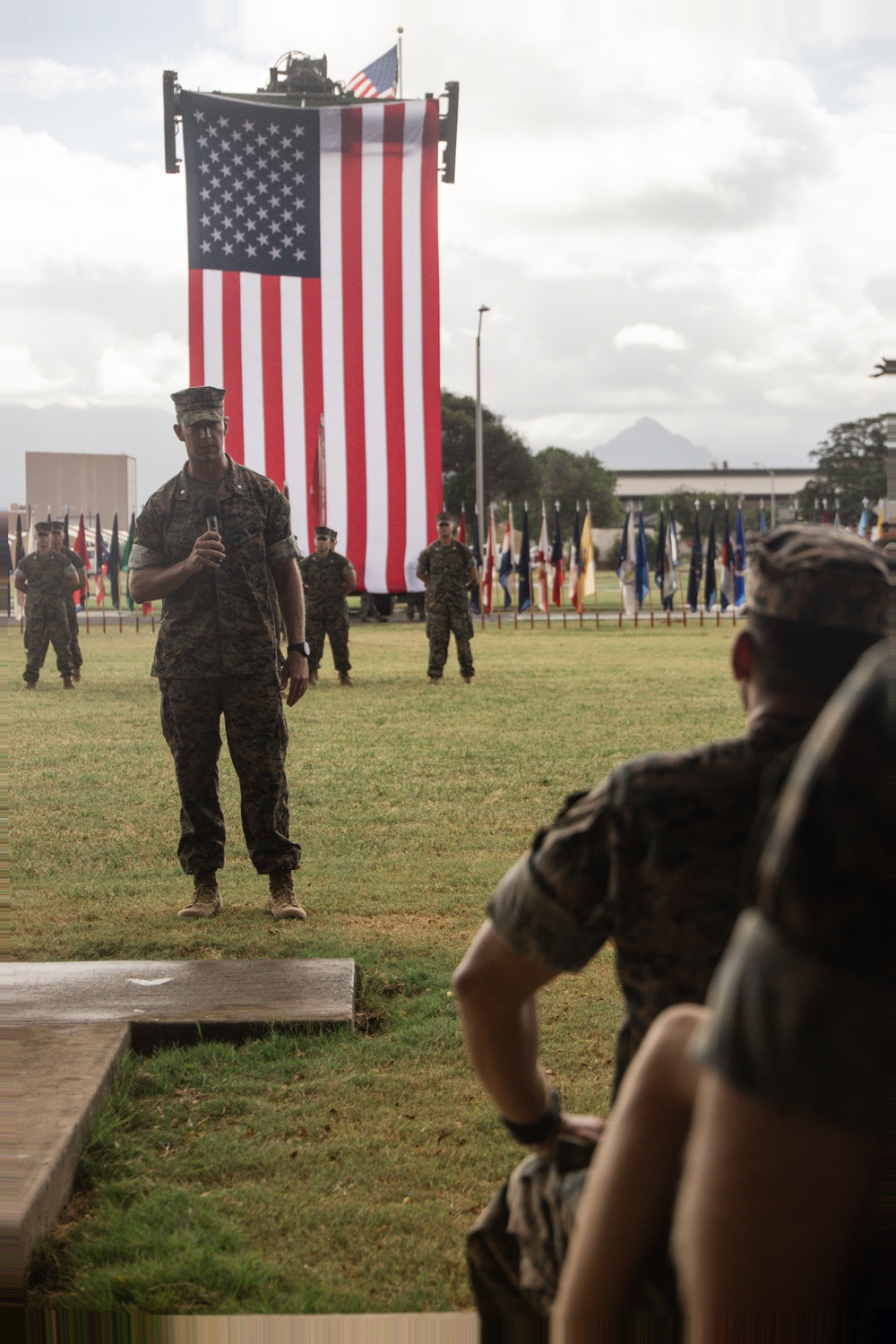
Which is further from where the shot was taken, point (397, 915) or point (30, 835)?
point (30, 835)

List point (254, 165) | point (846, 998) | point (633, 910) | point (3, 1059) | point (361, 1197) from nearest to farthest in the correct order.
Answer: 1. point (846, 998)
2. point (633, 910)
3. point (3, 1059)
4. point (361, 1197)
5. point (254, 165)

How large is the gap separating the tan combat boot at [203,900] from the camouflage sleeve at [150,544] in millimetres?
1269

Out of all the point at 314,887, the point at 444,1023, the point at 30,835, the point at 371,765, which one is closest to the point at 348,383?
the point at 371,765

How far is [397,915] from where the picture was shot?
5.62m

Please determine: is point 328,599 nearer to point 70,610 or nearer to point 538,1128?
point 70,610

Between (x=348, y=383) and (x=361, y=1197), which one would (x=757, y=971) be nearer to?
(x=361, y=1197)

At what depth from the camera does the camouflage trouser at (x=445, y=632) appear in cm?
1583

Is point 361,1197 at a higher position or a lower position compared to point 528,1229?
lower

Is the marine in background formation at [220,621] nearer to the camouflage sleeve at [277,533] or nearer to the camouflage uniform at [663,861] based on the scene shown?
the camouflage sleeve at [277,533]

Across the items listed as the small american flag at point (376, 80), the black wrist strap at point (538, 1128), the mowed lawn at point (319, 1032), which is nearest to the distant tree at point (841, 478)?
the small american flag at point (376, 80)

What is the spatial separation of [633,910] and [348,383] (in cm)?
1711

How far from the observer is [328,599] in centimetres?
1572

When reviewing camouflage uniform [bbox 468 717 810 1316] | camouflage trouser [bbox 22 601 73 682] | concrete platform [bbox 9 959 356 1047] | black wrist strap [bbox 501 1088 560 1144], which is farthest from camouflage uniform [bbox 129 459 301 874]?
camouflage trouser [bbox 22 601 73 682]

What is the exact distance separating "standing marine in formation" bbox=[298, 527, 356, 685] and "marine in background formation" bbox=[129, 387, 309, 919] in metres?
10.2
